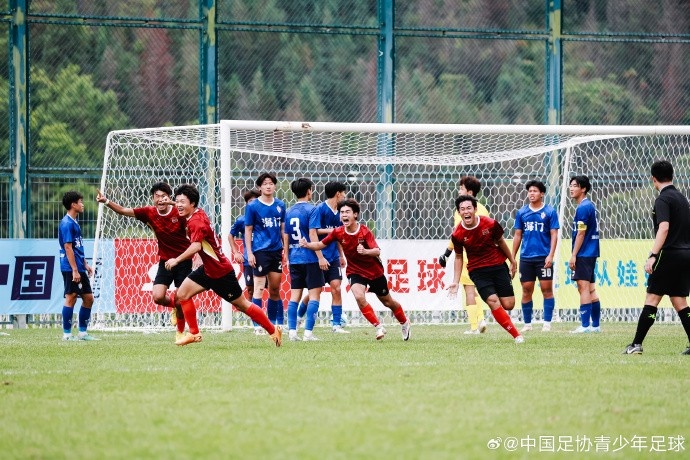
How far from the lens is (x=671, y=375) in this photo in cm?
884

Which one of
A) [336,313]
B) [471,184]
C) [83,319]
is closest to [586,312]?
[471,184]

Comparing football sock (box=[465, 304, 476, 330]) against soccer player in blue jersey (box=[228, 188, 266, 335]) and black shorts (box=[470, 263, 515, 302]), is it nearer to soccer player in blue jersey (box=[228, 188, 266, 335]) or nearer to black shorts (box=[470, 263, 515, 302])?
black shorts (box=[470, 263, 515, 302])

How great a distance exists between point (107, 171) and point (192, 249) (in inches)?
224

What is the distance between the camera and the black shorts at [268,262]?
13.8 metres

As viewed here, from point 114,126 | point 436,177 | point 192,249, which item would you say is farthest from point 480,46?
point 192,249

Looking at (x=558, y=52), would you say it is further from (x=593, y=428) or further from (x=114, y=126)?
(x=593, y=428)

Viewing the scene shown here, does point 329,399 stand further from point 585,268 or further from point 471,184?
point 585,268

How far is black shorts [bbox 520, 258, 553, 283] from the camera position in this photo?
1502 centimetres

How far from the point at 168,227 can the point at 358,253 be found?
232 cm

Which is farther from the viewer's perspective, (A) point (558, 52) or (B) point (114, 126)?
(A) point (558, 52)

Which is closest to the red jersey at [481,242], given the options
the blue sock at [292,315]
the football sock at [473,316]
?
the football sock at [473,316]

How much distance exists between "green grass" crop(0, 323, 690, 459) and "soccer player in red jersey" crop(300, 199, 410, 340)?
2.90ft

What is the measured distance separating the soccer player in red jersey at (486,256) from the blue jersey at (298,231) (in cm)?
212

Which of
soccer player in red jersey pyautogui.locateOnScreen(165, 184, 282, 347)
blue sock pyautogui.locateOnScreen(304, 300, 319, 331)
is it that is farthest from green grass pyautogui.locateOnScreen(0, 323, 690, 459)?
blue sock pyautogui.locateOnScreen(304, 300, 319, 331)
